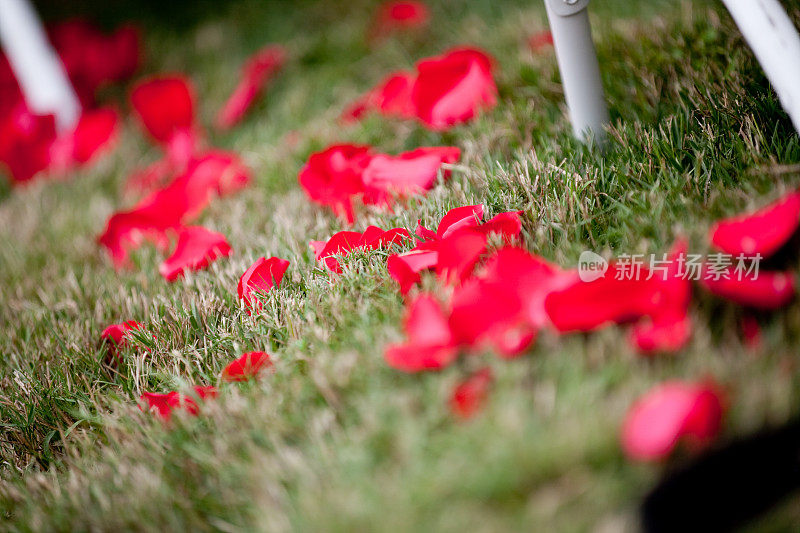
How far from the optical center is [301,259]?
1699 millimetres

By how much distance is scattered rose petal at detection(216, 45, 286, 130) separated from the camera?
2816mm

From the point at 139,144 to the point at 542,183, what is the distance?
2.06 m

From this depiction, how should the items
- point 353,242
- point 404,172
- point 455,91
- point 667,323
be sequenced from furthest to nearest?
point 455,91 < point 404,172 < point 353,242 < point 667,323

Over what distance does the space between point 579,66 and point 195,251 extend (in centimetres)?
114

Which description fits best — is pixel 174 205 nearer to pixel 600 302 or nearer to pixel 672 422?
pixel 600 302

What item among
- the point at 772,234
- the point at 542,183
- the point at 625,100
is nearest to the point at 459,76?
the point at 625,100

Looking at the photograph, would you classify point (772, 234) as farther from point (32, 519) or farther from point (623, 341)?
point (32, 519)

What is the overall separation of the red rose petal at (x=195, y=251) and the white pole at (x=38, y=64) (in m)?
1.57

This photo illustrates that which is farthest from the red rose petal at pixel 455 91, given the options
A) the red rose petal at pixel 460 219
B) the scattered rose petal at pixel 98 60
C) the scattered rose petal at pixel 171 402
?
the scattered rose petal at pixel 98 60

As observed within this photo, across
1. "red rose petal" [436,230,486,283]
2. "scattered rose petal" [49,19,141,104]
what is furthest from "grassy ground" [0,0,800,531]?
"scattered rose petal" [49,19,141,104]

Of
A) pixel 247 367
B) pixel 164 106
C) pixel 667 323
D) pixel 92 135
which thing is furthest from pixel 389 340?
pixel 92 135

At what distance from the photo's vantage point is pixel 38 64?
309 cm

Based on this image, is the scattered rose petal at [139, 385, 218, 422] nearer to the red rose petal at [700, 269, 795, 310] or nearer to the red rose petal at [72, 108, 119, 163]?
the red rose petal at [700, 269, 795, 310]

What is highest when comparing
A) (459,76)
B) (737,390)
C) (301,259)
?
(459,76)
